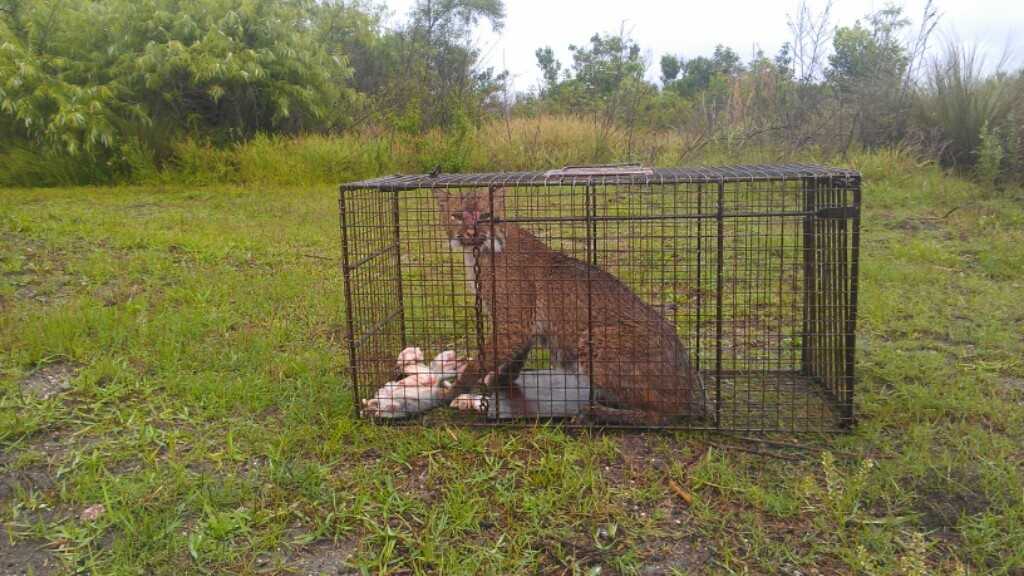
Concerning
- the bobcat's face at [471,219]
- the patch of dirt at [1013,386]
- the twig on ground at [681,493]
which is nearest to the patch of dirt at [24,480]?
the bobcat's face at [471,219]

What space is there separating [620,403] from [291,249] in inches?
178

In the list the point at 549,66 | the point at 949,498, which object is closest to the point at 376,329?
the point at 949,498

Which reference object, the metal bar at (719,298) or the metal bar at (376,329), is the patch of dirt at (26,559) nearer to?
the metal bar at (376,329)

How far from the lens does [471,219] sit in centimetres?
353

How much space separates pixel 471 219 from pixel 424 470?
128 centimetres

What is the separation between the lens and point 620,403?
3.26 m

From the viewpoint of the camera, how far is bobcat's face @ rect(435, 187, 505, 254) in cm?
348

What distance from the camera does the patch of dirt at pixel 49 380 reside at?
3.47m

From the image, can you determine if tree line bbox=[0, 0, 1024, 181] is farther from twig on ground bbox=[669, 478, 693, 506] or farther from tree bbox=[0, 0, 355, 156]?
twig on ground bbox=[669, 478, 693, 506]

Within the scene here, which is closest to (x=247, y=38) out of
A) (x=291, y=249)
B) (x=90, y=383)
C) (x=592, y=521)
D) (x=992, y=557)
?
(x=291, y=249)

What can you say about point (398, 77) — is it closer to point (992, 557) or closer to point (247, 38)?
point (247, 38)

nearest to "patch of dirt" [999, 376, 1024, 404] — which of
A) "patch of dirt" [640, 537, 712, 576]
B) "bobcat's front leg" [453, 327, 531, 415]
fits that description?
"patch of dirt" [640, 537, 712, 576]

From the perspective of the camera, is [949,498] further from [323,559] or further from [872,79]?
[872,79]

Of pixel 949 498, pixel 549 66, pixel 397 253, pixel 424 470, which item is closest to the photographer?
pixel 949 498
